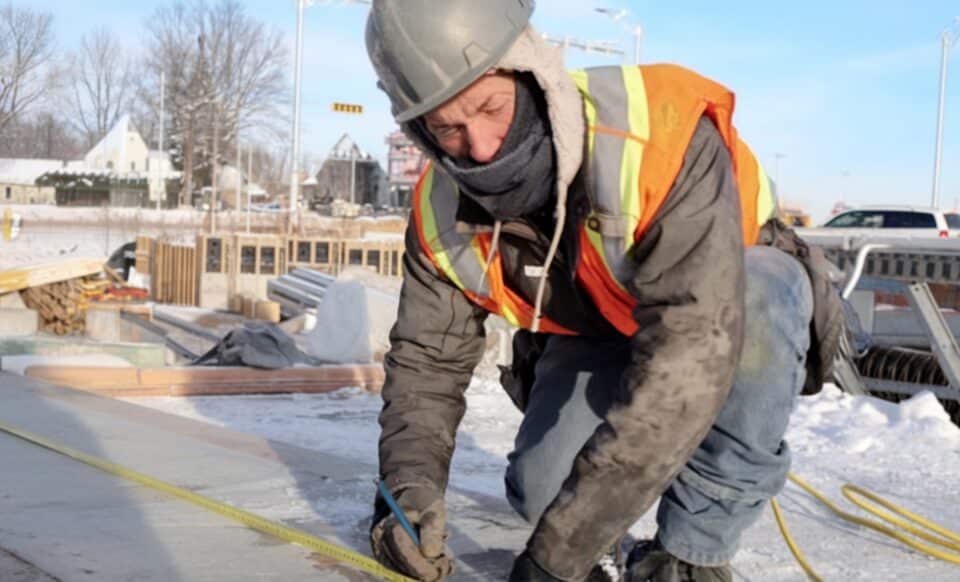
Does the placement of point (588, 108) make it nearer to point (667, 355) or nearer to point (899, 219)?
point (667, 355)

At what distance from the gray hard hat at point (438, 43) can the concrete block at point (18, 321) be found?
374 inches

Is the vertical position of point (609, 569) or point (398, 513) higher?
point (398, 513)

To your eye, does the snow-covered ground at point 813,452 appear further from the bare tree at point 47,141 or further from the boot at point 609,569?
the bare tree at point 47,141

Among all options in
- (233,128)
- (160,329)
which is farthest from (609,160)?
(233,128)

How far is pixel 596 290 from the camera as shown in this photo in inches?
90.9

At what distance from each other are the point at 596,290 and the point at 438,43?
2.00 ft

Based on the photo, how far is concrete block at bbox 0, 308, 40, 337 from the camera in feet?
35.6

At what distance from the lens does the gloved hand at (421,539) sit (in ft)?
7.65

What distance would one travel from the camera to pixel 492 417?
6.33 meters

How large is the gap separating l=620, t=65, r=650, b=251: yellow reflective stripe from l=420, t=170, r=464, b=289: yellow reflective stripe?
1.85 ft

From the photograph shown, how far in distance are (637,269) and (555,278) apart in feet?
1.40

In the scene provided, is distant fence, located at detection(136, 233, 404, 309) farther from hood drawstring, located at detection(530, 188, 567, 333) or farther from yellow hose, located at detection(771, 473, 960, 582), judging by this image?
hood drawstring, located at detection(530, 188, 567, 333)

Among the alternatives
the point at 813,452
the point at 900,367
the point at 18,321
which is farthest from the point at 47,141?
the point at 813,452

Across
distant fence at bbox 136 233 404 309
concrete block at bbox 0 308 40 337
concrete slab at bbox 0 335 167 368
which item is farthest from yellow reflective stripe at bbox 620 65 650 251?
distant fence at bbox 136 233 404 309
